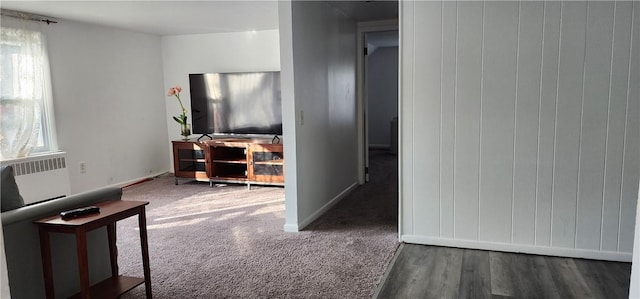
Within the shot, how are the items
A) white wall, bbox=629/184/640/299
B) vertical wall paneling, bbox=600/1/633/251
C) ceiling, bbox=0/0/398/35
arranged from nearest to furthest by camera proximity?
white wall, bbox=629/184/640/299 → vertical wall paneling, bbox=600/1/633/251 → ceiling, bbox=0/0/398/35

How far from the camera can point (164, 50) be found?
20.8 ft

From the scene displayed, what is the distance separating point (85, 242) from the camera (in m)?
2.03

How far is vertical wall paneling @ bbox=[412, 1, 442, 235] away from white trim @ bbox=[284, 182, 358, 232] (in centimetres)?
97

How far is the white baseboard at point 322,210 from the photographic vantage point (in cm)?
369

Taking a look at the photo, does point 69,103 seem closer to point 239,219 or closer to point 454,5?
point 239,219

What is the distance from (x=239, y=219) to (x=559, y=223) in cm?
258

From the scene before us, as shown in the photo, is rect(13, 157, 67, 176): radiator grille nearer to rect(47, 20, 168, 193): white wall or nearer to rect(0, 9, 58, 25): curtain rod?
rect(47, 20, 168, 193): white wall

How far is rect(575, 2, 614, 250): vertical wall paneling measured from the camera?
9.20 ft

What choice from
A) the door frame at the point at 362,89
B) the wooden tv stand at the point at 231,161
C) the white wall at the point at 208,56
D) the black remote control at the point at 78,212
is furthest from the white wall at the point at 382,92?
the black remote control at the point at 78,212

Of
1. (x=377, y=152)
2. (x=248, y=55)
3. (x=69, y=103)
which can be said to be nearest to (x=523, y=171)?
(x=248, y=55)

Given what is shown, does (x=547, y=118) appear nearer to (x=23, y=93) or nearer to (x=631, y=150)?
(x=631, y=150)

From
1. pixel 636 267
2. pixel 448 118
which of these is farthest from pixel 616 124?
pixel 636 267

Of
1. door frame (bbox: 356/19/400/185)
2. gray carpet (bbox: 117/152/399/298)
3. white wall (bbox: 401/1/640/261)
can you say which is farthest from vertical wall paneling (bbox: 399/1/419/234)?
door frame (bbox: 356/19/400/185)

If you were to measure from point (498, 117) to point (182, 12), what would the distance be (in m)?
3.24
